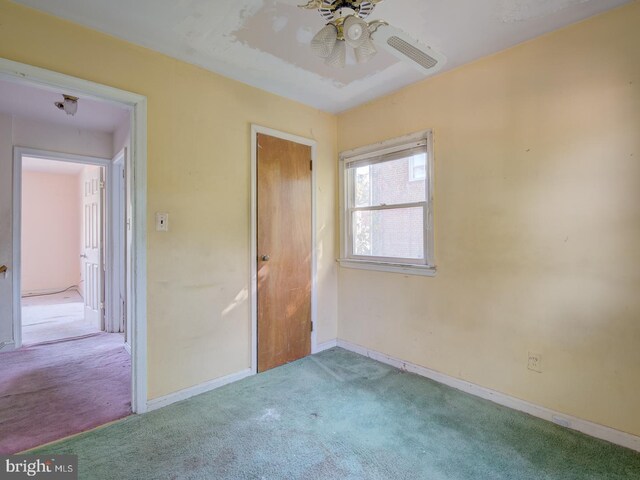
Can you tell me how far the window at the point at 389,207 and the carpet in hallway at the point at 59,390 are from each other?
7.60ft

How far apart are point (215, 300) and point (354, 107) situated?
229 cm

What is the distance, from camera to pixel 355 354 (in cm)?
318

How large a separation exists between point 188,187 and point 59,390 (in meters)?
1.91

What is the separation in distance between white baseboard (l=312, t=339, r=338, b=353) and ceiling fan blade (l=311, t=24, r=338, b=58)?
264cm

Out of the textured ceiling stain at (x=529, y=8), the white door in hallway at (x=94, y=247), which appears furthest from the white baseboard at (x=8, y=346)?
the textured ceiling stain at (x=529, y=8)

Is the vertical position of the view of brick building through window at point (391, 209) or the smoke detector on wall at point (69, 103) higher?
the smoke detector on wall at point (69, 103)

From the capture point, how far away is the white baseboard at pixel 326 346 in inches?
127

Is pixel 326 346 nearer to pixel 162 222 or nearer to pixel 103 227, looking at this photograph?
pixel 162 222

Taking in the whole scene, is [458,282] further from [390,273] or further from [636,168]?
[636,168]

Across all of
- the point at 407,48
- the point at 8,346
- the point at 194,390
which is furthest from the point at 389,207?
the point at 8,346

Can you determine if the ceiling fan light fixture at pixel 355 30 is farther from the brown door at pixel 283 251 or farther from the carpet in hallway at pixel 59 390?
the carpet in hallway at pixel 59 390

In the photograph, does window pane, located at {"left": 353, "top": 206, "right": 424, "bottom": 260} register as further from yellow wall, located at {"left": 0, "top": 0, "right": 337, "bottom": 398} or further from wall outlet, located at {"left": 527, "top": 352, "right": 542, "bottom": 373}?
yellow wall, located at {"left": 0, "top": 0, "right": 337, "bottom": 398}

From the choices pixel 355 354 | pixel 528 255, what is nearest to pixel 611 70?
pixel 528 255

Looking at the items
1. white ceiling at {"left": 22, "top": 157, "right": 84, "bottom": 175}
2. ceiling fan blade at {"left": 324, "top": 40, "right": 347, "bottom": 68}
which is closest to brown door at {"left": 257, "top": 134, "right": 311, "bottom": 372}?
ceiling fan blade at {"left": 324, "top": 40, "right": 347, "bottom": 68}
